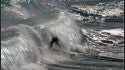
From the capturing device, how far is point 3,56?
960cm

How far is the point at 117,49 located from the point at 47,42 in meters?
2.35

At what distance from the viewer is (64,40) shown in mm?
13062

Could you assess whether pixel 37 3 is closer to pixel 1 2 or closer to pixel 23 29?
pixel 1 2

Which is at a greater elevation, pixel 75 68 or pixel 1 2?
pixel 1 2

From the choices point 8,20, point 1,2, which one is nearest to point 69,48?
point 8,20

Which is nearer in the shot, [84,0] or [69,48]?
[69,48]

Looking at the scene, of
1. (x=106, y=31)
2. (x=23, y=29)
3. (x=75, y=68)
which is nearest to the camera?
(x=75, y=68)

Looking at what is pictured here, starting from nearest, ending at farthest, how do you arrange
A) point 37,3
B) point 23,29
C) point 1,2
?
point 23,29 → point 1,2 → point 37,3

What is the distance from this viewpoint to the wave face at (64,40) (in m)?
10.5

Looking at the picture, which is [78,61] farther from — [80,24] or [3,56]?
[80,24]

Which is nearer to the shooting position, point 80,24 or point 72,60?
point 72,60

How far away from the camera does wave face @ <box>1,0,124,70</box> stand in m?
10.5

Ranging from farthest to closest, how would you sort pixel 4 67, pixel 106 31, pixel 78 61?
pixel 106 31 < pixel 78 61 < pixel 4 67

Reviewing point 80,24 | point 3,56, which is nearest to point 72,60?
point 3,56
